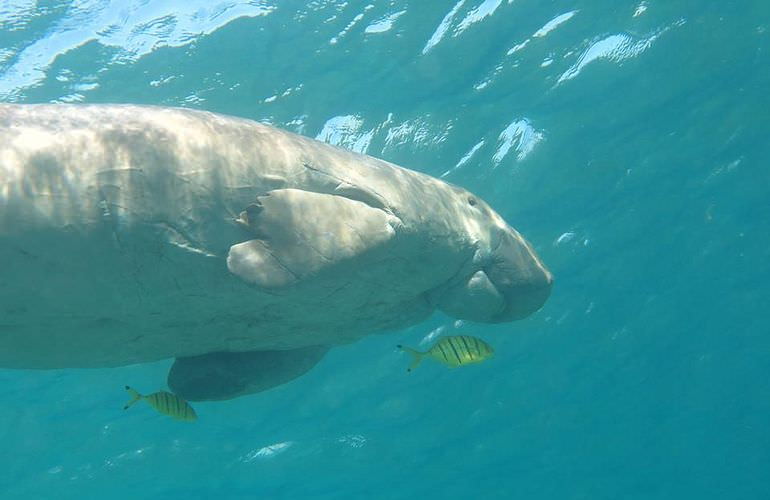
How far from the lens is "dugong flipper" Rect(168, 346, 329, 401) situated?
463cm

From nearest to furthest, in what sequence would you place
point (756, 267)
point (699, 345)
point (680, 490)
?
1. point (756, 267)
2. point (699, 345)
3. point (680, 490)

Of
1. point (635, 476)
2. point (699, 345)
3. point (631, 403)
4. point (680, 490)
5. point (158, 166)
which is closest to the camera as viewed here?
point (158, 166)

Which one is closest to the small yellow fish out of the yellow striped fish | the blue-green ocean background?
the yellow striped fish

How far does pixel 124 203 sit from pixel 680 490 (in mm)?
50351

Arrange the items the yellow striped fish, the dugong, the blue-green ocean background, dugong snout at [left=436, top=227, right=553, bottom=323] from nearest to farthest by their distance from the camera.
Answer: the dugong, dugong snout at [left=436, top=227, right=553, bottom=323], the yellow striped fish, the blue-green ocean background

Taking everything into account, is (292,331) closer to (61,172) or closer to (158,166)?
(158,166)

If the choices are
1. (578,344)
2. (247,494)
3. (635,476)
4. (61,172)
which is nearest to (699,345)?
(578,344)

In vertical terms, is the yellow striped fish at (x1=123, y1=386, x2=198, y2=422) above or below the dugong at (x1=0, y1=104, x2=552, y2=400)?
below

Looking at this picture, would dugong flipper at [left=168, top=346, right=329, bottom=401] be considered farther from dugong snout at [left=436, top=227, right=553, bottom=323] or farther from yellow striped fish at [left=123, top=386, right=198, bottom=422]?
dugong snout at [left=436, top=227, right=553, bottom=323]

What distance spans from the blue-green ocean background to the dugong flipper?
5.02 metres

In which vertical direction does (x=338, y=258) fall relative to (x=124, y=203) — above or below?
below

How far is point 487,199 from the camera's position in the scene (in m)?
13.1

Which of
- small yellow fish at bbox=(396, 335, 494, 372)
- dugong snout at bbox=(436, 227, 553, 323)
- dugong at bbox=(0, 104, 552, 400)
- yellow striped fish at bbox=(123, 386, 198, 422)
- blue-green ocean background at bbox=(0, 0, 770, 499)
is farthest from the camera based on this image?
blue-green ocean background at bbox=(0, 0, 770, 499)

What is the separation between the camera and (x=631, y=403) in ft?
87.7
